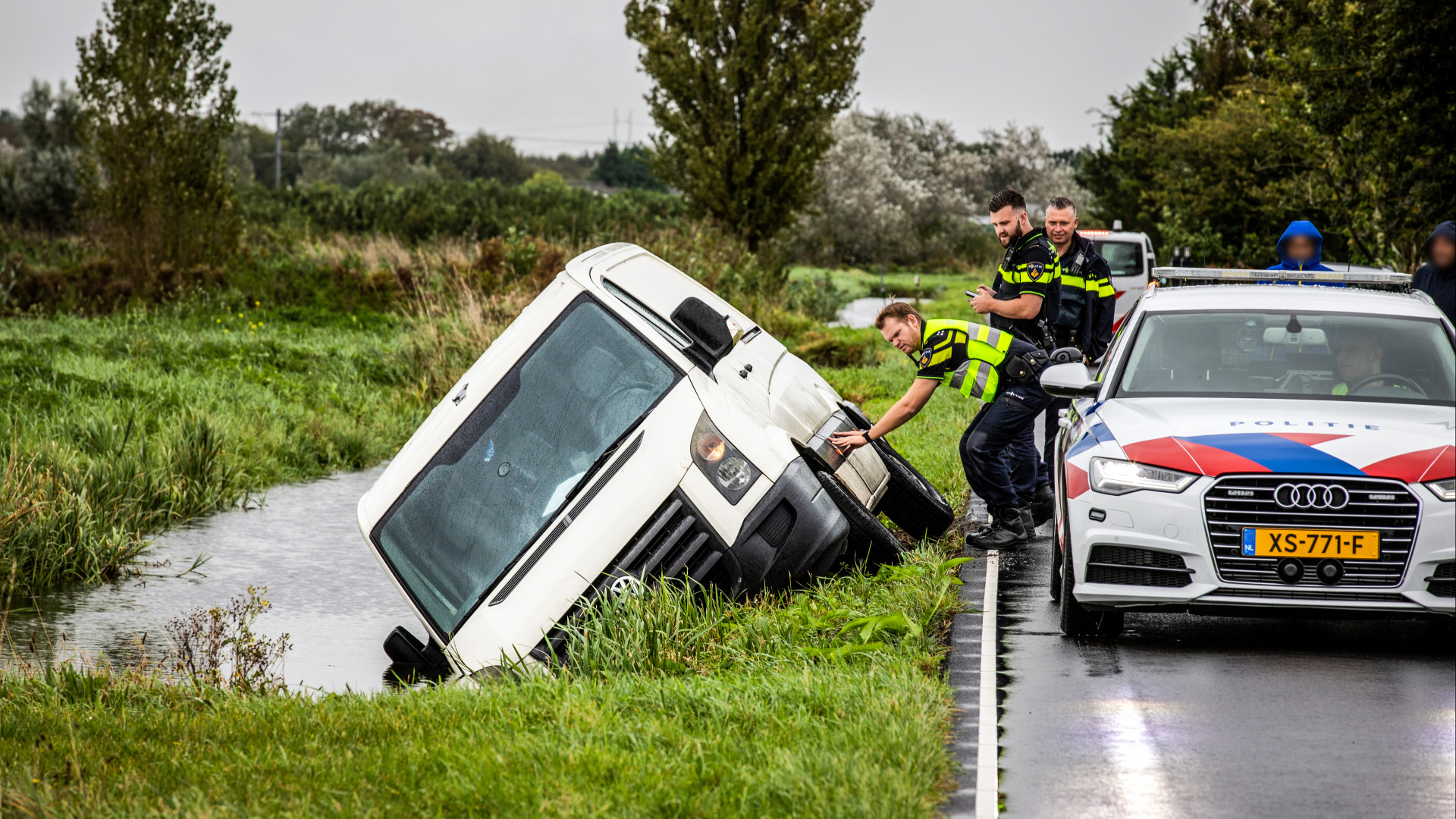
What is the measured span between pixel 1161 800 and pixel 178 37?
1010 inches

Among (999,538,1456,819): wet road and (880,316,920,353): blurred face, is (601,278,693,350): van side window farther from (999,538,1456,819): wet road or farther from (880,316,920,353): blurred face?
(999,538,1456,819): wet road

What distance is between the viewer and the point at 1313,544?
574cm

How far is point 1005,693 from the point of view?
568 centimetres

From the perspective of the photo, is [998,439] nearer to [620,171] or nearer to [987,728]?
[987,728]

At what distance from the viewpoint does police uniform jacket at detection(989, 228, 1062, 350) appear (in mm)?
9086

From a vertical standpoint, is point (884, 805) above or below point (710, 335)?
below

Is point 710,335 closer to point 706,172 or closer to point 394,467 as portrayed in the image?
point 394,467

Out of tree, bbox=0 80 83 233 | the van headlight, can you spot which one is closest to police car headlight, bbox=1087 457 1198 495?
the van headlight

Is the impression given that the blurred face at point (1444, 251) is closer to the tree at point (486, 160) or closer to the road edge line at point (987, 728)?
the road edge line at point (987, 728)

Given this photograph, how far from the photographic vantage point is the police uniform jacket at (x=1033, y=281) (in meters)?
9.09

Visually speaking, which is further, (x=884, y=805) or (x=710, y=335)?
(x=710, y=335)

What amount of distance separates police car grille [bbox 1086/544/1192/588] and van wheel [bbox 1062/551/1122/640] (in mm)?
147

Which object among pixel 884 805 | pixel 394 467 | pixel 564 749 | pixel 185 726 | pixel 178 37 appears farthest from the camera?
pixel 178 37

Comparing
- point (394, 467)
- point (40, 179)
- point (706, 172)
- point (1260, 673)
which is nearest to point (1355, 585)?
point (1260, 673)
